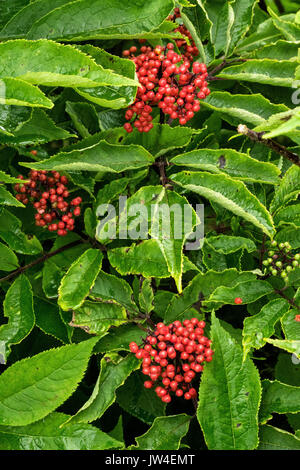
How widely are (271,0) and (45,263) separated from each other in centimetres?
147

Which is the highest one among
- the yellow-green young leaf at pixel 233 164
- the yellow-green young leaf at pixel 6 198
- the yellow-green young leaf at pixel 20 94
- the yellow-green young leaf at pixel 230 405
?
the yellow-green young leaf at pixel 20 94

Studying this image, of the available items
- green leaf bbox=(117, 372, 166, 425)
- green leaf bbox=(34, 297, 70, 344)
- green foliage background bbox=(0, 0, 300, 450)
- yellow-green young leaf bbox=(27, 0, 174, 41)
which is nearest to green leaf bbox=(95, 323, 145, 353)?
green foliage background bbox=(0, 0, 300, 450)

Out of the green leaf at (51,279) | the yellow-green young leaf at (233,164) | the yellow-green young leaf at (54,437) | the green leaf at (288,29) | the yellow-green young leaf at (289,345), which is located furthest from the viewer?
the green leaf at (288,29)

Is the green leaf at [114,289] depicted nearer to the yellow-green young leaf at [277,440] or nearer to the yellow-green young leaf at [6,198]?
the yellow-green young leaf at [6,198]

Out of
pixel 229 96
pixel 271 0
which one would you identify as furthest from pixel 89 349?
pixel 271 0

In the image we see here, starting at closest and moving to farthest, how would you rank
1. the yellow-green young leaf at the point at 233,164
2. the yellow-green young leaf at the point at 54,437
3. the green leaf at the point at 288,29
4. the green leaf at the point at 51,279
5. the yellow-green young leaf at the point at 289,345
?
the yellow-green young leaf at the point at 289,345 → the yellow-green young leaf at the point at 54,437 → the yellow-green young leaf at the point at 233,164 → the green leaf at the point at 51,279 → the green leaf at the point at 288,29

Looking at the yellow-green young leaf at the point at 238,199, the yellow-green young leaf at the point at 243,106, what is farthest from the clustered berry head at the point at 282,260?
the yellow-green young leaf at the point at 243,106

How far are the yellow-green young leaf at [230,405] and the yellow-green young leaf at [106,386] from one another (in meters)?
0.24

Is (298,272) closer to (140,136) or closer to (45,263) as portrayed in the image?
(140,136)

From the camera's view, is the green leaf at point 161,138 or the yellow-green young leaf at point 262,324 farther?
the green leaf at point 161,138

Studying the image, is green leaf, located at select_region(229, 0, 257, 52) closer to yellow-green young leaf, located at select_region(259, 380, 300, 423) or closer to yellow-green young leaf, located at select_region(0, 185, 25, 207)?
yellow-green young leaf, located at select_region(0, 185, 25, 207)

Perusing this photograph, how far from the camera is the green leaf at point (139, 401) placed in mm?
1634

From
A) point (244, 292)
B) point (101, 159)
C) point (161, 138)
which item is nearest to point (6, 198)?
point (101, 159)

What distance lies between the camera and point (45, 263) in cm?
165
